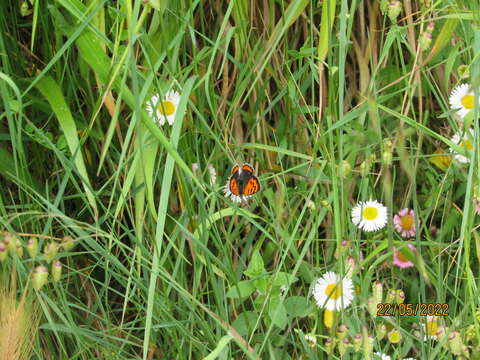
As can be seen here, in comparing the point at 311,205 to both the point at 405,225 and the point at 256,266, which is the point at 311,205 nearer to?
the point at 256,266

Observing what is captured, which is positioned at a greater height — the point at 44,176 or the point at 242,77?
the point at 242,77

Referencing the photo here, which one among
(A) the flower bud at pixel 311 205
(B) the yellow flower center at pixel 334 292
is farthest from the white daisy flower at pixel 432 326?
(A) the flower bud at pixel 311 205

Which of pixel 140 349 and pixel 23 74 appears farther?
pixel 23 74

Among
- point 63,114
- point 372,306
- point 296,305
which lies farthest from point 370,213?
point 63,114

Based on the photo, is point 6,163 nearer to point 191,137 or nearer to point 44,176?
point 44,176

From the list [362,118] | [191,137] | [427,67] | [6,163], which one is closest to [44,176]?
[6,163]

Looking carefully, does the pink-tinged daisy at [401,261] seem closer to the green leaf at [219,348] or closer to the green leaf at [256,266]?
the green leaf at [256,266]

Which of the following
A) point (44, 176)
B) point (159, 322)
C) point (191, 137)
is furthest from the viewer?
point (44, 176)
